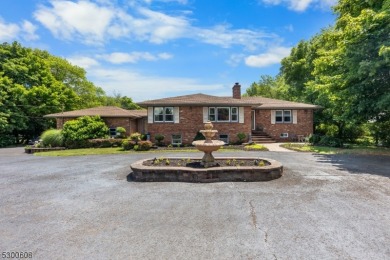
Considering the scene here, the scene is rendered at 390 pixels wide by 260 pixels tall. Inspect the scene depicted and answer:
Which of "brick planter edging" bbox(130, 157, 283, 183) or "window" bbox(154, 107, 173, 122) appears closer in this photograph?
"brick planter edging" bbox(130, 157, 283, 183)

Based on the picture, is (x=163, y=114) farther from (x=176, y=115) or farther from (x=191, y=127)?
(x=191, y=127)

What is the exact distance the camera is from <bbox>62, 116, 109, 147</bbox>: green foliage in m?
18.3

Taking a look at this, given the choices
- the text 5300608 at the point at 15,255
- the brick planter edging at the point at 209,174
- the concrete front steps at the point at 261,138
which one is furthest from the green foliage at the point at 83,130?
the text 5300608 at the point at 15,255

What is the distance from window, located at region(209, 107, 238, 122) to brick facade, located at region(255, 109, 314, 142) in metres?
3.85

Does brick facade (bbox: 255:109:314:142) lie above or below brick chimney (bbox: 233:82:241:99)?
below

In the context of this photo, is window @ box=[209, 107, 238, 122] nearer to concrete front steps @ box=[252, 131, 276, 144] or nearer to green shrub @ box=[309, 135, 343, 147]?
concrete front steps @ box=[252, 131, 276, 144]

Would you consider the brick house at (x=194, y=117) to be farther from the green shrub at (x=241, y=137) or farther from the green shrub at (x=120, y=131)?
the green shrub at (x=120, y=131)

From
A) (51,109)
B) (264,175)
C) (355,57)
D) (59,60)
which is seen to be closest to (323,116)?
(355,57)

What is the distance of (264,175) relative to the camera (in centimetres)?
721

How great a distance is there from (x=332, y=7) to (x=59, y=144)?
23.1 metres

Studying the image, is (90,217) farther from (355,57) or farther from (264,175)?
(355,57)

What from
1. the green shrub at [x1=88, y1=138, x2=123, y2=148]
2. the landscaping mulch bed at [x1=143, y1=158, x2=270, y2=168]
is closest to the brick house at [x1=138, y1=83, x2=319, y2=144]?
the green shrub at [x1=88, y1=138, x2=123, y2=148]

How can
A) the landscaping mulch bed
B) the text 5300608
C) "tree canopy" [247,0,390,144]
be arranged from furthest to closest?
"tree canopy" [247,0,390,144] → the landscaping mulch bed → the text 5300608

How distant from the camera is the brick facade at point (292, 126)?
69.3 ft
